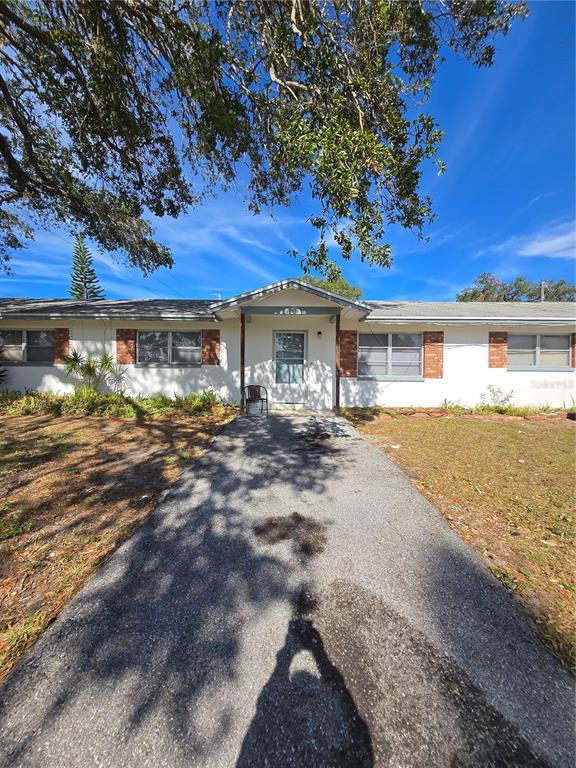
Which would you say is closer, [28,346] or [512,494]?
[512,494]

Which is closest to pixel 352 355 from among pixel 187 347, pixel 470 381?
pixel 470 381

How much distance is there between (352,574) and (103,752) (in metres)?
1.82

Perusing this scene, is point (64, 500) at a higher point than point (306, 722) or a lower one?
higher

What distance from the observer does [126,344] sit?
10.6 meters

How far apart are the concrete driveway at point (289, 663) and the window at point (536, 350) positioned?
10138 mm

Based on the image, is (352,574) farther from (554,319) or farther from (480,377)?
(554,319)

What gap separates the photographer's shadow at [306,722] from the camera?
1.37 m

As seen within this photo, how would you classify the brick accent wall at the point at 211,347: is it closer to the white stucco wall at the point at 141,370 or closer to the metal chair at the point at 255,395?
the white stucco wall at the point at 141,370

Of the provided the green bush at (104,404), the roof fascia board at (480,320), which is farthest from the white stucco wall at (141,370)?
the roof fascia board at (480,320)

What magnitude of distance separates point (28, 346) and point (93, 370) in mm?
2840

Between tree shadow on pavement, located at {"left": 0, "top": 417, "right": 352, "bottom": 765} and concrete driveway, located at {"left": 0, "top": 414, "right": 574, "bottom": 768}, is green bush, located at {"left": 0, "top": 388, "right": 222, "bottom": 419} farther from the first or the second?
concrete driveway, located at {"left": 0, "top": 414, "right": 574, "bottom": 768}

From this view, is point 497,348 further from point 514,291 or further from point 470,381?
point 514,291

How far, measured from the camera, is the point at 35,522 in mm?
3287

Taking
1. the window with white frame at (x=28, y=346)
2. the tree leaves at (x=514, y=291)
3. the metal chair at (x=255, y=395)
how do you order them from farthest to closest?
→ 1. the tree leaves at (x=514, y=291)
2. the window with white frame at (x=28, y=346)
3. the metal chair at (x=255, y=395)
